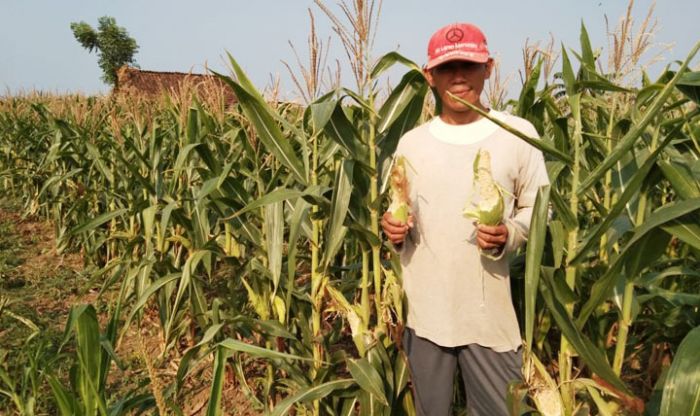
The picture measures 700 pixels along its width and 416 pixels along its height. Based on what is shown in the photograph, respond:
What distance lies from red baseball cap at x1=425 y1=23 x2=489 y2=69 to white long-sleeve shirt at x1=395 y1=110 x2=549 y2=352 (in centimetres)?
21

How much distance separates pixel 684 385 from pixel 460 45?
1149 mm

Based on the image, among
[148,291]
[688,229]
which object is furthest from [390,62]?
[148,291]

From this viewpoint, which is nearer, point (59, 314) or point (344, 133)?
point (344, 133)

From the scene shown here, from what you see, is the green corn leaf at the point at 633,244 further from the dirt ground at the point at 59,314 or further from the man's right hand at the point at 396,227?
the dirt ground at the point at 59,314

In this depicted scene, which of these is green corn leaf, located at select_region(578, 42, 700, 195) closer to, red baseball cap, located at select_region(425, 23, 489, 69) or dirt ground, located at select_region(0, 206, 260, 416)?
red baseball cap, located at select_region(425, 23, 489, 69)

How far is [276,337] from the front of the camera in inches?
94.9

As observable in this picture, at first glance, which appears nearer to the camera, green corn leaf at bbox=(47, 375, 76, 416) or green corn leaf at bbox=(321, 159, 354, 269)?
green corn leaf at bbox=(47, 375, 76, 416)

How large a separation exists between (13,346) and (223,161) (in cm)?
207

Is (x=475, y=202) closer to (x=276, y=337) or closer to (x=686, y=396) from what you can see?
(x=686, y=396)

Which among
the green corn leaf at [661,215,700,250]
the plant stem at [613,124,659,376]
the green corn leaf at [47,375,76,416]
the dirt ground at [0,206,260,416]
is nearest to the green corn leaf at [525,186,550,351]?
the green corn leaf at [661,215,700,250]

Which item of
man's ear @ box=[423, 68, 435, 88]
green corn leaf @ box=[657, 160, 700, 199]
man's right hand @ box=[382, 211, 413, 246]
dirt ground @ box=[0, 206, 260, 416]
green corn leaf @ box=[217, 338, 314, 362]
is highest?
man's ear @ box=[423, 68, 435, 88]

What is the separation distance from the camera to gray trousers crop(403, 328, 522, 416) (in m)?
1.75

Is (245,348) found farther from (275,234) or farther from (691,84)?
(691,84)

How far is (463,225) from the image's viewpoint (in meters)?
1.73
